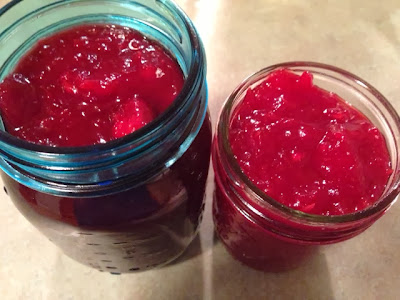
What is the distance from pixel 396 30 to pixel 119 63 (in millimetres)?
809

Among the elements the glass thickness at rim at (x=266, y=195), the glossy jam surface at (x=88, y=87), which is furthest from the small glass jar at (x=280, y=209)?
the glossy jam surface at (x=88, y=87)

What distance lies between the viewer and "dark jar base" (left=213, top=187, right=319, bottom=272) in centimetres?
67

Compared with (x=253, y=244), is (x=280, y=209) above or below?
above

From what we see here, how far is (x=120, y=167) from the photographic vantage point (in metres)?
0.49

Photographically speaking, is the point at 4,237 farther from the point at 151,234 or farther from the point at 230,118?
the point at 230,118

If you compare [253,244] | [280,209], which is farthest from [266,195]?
[253,244]

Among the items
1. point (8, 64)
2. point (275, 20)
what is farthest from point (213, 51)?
point (8, 64)

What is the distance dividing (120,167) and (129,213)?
8 cm

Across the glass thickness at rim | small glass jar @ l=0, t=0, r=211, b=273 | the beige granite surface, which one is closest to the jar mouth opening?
small glass jar @ l=0, t=0, r=211, b=273

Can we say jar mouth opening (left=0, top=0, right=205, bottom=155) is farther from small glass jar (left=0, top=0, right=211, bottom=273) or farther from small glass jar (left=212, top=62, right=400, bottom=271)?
small glass jar (left=212, top=62, right=400, bottom=271)

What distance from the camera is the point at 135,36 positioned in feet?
2.12

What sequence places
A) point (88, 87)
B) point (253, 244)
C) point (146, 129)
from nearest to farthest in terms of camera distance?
1. point (146, 129)
2. point (88, 87)
3. point (253, 244)

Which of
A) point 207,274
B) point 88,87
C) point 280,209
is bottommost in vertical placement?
point 207,274

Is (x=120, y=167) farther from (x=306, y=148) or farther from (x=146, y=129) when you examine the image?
(x=306, y=148)
